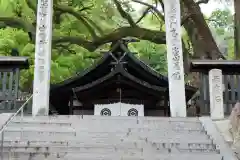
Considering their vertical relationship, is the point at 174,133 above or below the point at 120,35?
below

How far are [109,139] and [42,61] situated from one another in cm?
415

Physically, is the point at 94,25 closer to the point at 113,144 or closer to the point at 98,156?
the point at 113,144

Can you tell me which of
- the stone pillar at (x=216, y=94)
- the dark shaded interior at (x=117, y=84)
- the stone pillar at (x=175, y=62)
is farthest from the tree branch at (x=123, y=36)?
the stone pillar at (x=216, y=94)

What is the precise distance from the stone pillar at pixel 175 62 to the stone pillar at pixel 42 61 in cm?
344

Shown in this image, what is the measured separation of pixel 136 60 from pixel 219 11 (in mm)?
4702

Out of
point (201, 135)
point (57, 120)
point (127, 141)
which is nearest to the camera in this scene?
point (127, 141)

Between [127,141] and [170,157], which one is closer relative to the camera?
[170,157]

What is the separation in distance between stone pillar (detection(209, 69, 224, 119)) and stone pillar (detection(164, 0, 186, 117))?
772 mm

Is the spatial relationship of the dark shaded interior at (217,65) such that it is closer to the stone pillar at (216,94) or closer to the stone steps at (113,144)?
the stone pillar at (216,94)

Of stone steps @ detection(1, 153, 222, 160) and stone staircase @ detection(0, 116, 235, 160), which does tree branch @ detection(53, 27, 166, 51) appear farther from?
stone steps @ detection(1, 153, 222, 160)

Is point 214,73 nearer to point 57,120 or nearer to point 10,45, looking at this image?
point 57,120

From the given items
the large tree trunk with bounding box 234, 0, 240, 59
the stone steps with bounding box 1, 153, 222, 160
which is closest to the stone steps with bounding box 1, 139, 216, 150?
the stone steps with bounding box 1, 153, 222, 160

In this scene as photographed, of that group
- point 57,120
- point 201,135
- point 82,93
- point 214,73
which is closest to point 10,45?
point 82,93

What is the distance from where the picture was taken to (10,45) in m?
15.4
